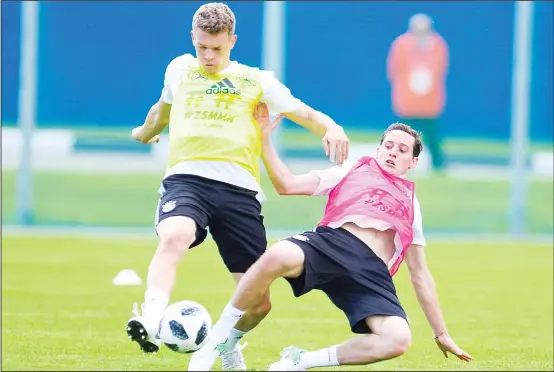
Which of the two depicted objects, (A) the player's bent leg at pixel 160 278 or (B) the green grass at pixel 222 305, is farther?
(B) the green grass at pixel 222 305

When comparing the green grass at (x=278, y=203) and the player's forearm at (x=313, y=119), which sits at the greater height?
the player's forearm at (x=313, y=119)

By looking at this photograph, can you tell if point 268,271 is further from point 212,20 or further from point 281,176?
point 212,20

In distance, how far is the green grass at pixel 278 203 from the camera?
16.1 m

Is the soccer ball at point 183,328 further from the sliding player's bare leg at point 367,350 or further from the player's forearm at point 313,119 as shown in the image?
the player's forearm at point 313,119

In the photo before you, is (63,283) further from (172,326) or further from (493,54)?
(493,54)

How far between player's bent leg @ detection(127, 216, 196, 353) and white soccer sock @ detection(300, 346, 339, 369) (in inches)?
28.6

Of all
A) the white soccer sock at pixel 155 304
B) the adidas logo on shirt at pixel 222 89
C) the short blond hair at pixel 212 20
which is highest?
the short blond hair at pixel 212 20

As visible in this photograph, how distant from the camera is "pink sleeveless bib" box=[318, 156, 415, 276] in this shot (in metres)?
6.68

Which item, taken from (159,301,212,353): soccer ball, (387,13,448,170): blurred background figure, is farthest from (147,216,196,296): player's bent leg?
(387,13,448,170): blurred background figure

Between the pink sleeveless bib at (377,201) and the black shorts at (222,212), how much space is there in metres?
0.44

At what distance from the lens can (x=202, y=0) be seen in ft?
53.7

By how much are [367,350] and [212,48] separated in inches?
70.0

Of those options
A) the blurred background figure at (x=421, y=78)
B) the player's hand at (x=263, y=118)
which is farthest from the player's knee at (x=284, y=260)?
the blurred background figure at (x=421, y=78)

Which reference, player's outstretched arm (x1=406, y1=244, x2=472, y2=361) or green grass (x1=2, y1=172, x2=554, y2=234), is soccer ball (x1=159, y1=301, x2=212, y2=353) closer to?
player's outstretched arm (x1=406, y1=244, x2=472, y2=361)
